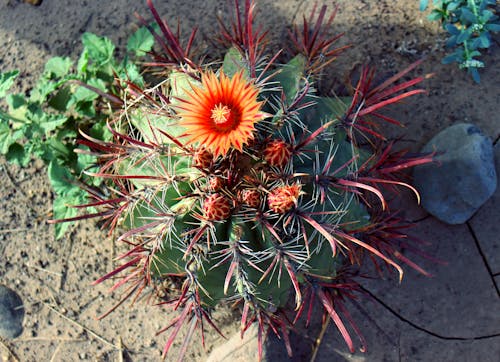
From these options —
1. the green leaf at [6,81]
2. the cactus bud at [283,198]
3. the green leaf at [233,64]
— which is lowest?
the cactus bud at [283,198]

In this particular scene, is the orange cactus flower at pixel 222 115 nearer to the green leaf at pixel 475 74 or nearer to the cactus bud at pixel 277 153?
the cactus bud at pixel 277 153

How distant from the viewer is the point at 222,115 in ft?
3.93

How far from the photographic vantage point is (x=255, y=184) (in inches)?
55.0

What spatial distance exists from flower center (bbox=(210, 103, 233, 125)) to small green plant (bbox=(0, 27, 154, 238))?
0.89m

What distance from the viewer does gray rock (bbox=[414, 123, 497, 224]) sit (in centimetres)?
204

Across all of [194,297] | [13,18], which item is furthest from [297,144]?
[13,18]

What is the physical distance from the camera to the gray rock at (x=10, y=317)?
7.28 ft

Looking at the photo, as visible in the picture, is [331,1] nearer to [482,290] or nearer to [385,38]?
[385,38]

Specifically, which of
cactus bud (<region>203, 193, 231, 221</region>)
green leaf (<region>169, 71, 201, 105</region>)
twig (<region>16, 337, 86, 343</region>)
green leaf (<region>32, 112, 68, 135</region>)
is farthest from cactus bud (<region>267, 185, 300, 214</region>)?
twig (<region>16, 337, 86, 343</region>)

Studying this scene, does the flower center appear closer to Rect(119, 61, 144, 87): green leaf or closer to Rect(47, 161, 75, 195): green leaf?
Rect(119, 61, 144, 87): green leaf

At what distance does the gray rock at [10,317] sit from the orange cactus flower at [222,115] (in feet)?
4.77

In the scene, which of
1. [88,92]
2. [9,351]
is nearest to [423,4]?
[88,92]

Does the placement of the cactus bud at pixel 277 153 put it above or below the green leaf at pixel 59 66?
below

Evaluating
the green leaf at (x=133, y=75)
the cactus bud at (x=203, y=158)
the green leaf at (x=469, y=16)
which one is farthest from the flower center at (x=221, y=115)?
the green leaf at (x=469, y=16)
